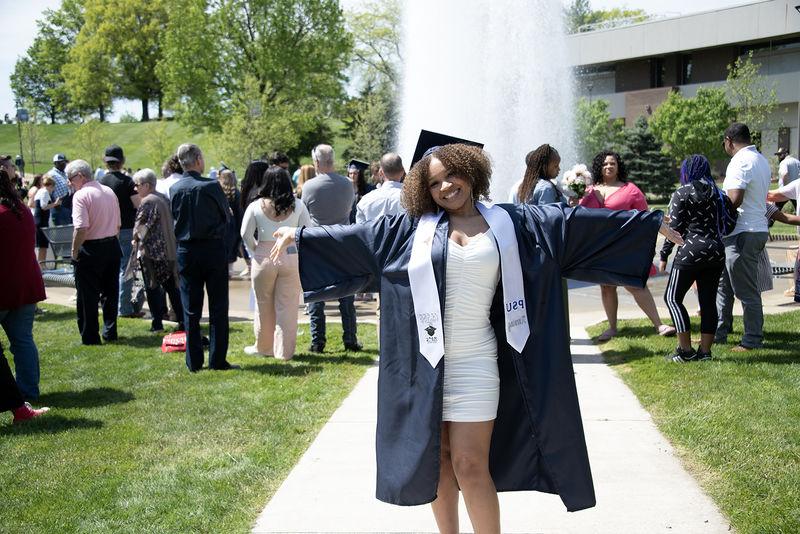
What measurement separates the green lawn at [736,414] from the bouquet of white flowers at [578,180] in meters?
1.67

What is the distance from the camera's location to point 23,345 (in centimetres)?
705

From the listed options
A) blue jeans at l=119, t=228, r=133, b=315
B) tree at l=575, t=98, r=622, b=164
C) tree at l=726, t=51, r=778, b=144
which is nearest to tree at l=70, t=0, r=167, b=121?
tree at l=575, t=98, r=622, b=164

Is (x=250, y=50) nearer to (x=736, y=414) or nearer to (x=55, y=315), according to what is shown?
(x=55, y=315)

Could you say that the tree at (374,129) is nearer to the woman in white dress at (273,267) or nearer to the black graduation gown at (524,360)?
the woman in white dress at (273,267)

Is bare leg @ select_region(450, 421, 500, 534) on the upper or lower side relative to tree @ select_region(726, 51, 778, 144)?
lower

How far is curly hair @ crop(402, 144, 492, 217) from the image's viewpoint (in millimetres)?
3723

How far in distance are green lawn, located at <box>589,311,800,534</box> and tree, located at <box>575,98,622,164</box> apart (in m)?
33.8

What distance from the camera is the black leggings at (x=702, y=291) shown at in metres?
7.69

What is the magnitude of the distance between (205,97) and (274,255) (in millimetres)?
48046

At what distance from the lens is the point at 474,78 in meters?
19.8

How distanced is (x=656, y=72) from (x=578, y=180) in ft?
154

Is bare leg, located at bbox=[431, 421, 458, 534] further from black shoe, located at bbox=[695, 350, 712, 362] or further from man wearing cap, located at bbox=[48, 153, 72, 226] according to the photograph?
man wearing cap, located at bbox=[48, 153, 72, 226]

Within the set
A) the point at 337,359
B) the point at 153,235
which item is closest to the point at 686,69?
the point at 153,235

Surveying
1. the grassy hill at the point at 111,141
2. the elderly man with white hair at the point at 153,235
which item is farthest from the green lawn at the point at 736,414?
the grassy hill at the point at 111,141
